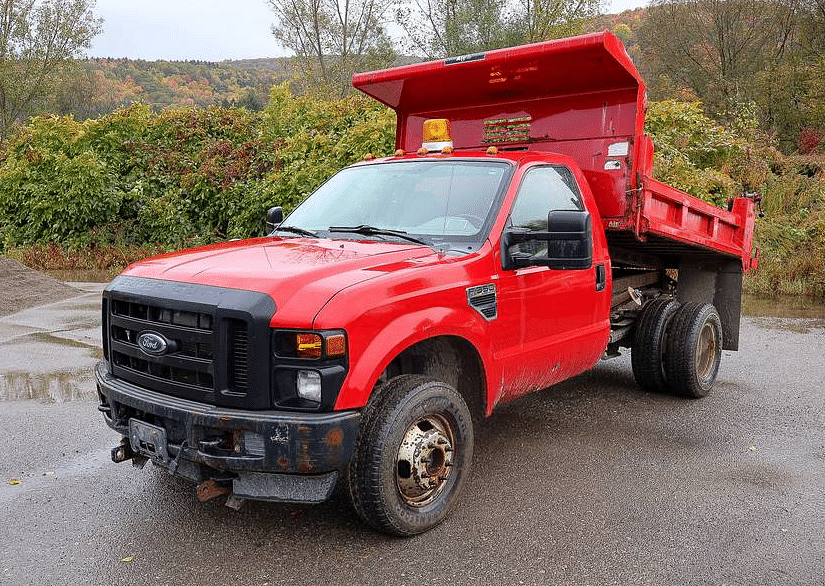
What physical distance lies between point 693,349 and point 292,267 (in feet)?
13.0

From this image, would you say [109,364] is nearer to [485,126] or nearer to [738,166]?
[485,126]

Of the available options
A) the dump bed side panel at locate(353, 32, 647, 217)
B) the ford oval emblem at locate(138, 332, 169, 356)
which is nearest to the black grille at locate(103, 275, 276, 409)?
the ford oval emblem at locate(138, 332, 169, 356)

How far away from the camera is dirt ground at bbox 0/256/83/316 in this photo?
10347 mm

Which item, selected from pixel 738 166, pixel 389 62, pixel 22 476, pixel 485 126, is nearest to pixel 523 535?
pixel 22 476

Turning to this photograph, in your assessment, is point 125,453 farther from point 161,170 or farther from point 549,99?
point 161,170

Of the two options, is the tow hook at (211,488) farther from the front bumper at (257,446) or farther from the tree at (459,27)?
the tree at (459,27)

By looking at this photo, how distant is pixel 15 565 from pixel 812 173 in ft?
61.6

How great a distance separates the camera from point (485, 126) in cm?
636

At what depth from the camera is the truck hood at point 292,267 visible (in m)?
3.29

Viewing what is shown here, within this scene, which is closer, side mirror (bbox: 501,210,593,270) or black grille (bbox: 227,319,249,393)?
black grille (bbox: 227,319,249,393)

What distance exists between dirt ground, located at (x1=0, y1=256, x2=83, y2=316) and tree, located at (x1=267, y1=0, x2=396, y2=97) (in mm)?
17145

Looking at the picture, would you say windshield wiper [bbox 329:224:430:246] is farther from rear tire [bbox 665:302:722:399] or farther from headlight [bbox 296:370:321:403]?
rear tire [bbox 665:302:722:399]

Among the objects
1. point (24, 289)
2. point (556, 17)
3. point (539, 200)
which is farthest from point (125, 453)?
point (556, 17)

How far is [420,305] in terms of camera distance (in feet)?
12.1
